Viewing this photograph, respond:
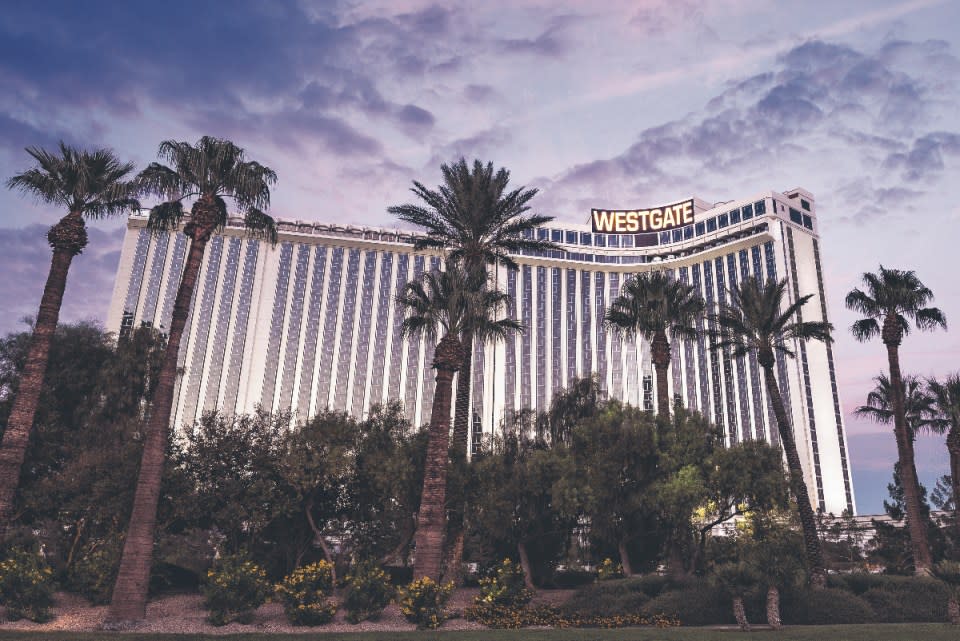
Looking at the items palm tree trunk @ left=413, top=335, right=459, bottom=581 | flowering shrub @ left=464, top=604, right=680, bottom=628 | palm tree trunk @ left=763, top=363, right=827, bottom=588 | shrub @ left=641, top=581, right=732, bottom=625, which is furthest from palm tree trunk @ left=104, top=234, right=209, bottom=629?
palm tree trunk @ left=763, top=363, right=827, bottom=588

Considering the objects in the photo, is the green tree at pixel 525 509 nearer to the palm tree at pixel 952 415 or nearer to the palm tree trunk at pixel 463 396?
the palm tree trunk at pixel 463 396

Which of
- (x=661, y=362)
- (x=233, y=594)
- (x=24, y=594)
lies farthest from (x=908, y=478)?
(x=24, y=594)

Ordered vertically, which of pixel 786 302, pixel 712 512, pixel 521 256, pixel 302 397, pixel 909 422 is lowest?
pixel 712 512

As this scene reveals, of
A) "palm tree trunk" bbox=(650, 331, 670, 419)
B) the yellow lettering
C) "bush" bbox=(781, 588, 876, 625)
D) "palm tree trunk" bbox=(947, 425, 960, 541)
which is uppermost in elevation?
the yellow lettering

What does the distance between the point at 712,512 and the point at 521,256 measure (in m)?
90.0

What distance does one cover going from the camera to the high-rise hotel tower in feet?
359

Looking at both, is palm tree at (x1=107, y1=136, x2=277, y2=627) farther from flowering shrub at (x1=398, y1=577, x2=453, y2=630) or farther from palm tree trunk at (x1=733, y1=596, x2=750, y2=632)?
palm tree trunk at (x1=733, y1=596, x2=750, y2=632)

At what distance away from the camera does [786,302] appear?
10619 centimetres

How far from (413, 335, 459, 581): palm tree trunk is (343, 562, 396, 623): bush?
1.62 metres

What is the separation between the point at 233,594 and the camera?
2481 cm

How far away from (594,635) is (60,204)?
26091 mm

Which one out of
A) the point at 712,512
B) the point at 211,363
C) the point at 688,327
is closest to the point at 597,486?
the point at 712,512

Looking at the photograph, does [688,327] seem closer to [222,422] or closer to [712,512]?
[712,512]

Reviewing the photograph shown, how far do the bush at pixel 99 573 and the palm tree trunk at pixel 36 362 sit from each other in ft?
11.0
